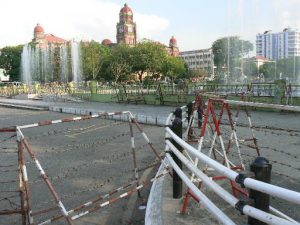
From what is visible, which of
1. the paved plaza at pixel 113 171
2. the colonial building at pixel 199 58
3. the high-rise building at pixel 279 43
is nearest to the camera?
the paved plaza at pixel 113 171

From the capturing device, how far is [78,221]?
193 inches

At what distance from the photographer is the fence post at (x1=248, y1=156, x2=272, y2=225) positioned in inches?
87.0

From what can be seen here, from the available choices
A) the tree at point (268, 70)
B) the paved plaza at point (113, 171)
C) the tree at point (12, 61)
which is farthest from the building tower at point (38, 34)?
the paved plaza at point (113, 171)

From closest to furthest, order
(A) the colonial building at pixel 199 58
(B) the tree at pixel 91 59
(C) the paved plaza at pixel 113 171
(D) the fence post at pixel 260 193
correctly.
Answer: (D) the fence post at pixel 260 193 → (C) the paved plaza at pixel 113 171 → (B) the tree at pixel 91 59 → (A) the colonial building at pixel 199 58

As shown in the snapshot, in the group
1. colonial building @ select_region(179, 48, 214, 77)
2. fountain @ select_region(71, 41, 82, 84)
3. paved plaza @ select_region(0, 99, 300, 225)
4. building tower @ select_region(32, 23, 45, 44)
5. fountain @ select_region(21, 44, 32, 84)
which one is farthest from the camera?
colonial building @ select_region(179, 48, 214, 77)

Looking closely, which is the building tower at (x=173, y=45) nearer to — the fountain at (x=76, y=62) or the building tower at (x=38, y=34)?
the building tower at (x=38, y=34)

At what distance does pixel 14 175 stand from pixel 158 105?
1655 centimetres

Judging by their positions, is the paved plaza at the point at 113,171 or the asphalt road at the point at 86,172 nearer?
the paved plaza at the point at 113,171

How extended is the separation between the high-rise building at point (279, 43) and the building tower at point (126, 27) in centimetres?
4053

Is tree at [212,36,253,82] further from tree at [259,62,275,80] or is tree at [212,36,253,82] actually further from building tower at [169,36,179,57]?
building tower at [169,36,179,57]

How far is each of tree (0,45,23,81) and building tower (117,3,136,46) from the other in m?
42.9

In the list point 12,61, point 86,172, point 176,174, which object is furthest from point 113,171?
point 12,61

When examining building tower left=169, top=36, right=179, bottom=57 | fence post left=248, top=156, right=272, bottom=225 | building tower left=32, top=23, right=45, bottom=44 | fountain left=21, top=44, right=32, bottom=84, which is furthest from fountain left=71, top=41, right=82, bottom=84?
building tower left=169, top=36, right=179, bottom=57

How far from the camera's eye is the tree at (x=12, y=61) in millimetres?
78125
